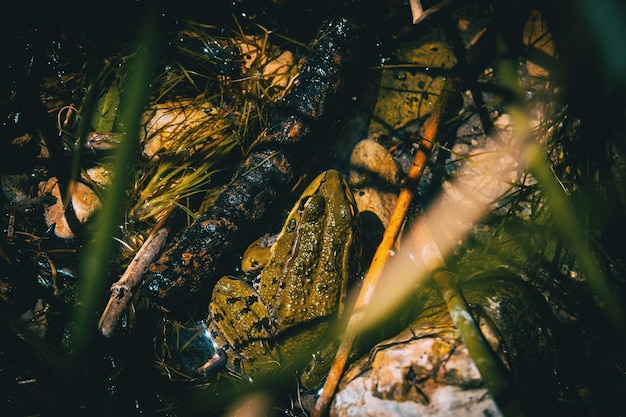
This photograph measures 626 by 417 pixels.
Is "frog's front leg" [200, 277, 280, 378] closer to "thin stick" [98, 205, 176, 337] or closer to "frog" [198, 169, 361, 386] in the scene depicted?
"frog" [198, 169, 361, 386]

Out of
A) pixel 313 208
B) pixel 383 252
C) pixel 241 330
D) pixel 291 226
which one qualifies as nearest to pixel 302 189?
pixel 291 226

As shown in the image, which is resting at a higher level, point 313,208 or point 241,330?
point 313,208

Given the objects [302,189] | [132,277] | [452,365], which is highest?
[302,189]

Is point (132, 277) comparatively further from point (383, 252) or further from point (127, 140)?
point (127, 140)

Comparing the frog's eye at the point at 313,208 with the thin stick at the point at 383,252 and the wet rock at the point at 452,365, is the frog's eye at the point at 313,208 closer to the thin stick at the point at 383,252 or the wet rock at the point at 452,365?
the thin stick at the point at 383,252

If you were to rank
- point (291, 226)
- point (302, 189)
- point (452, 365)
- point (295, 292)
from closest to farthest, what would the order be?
point (452, 365)
point (295, 292)
point (291, 226)
point (302, 189)

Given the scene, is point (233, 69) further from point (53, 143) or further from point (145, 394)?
point (145, 394)

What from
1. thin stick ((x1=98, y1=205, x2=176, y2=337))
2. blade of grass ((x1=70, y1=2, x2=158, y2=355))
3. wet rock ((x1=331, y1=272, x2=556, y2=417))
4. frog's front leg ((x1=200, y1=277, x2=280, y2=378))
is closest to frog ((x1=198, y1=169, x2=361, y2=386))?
frog's front leg ((x1=200, y1=277, x2=280, y2=378))
